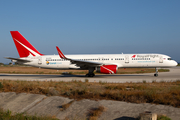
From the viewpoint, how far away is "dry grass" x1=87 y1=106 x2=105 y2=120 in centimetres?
851

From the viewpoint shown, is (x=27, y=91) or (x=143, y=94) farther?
(x=27, y=91)

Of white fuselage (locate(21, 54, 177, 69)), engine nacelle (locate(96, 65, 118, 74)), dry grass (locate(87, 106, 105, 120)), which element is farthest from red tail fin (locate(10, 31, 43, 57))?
dry grass (locate(87, 106, 105, 120))

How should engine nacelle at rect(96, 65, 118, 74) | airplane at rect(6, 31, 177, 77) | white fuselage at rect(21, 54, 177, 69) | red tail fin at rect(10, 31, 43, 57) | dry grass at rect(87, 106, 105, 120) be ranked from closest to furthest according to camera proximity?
dry grass at rect(87, 106, 105, 120), engine nacelle at rect(96, 65, 118, 74), airplane at rect(6, 31, 177, 77), white fuselage at rect(21, 54, 177, 69), red tail fin at rect(10, 31, 43, 57)

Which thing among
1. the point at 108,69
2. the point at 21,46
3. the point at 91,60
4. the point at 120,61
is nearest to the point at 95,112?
the point at 108,69

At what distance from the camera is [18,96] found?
43.1 ft

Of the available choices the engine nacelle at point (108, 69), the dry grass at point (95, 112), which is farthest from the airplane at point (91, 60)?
the dry grass at point (95, 112)

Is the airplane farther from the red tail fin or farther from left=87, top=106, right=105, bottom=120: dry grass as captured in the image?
left=87, top=106, right=105, bottom=120: dry grass

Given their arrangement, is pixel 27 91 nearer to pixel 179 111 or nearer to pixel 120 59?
pixel 179 111

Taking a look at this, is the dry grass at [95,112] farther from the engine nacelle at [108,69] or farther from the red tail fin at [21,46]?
the red tail fin at [21,46]

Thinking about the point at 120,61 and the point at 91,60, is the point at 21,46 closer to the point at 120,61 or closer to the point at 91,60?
the point at 91,60

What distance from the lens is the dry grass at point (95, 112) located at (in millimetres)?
8508

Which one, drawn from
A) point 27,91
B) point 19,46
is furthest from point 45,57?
point 27,91

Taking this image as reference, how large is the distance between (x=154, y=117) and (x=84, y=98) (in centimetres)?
517

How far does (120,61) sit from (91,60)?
4.56m
